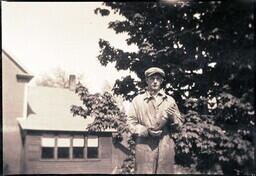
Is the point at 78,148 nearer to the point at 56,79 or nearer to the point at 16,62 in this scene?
the point at 16,62

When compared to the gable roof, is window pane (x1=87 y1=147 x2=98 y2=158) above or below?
below

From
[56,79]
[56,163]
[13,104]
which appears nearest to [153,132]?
[13,104]

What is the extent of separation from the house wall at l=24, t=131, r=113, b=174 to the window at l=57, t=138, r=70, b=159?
1.16ft

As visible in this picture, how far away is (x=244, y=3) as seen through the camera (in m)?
8.04

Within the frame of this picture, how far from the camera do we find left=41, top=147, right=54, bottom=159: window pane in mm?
22516

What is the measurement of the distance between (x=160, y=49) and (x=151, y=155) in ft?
13.2

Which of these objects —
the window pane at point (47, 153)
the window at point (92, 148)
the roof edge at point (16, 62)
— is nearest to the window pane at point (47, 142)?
the window pane at point (47, 153)

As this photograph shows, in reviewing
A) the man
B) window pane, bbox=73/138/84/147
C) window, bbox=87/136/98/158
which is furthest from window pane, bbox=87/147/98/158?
the man

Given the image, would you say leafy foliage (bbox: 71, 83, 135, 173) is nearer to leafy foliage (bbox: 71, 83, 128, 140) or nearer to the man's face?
leafy foliage (bbox: 71, 83, 128, 140)

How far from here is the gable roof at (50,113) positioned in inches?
863

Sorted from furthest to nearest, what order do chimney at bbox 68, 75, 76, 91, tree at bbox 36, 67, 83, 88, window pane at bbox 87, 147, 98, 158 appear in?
tree at bbox 36, 67, 83, 88 < chimney at bbox 68, 75, 76, 91 < window pane at bbox 87, 147, 98, 158

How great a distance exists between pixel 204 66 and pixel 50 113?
15243 mm

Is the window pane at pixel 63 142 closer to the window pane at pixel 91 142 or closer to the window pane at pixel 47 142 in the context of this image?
the window pane at pixel 47 142

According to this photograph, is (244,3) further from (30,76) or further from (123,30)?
(30,76)
